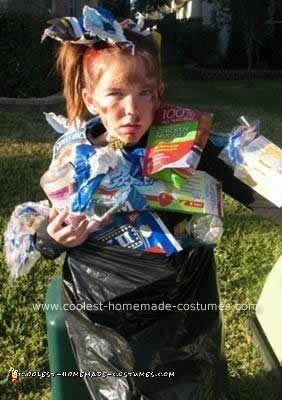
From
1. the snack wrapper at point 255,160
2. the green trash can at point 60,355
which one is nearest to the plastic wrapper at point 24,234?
the green trash can at point 60,355

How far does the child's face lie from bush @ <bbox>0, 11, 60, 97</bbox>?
7.43 meters

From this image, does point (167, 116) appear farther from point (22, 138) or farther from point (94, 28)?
point (22, 138)

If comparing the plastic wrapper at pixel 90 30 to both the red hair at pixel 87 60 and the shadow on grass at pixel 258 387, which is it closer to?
the red hair at pixel 87 60

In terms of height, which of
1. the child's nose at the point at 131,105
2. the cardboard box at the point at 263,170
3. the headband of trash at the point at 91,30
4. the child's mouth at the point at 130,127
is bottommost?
the cardboard box at the point at 263,170

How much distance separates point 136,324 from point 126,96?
24.2 inches

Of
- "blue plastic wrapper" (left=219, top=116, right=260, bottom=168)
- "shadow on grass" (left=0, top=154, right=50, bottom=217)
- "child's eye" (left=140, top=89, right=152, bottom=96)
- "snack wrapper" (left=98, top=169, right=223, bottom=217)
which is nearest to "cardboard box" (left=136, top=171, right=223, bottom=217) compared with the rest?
"snack wrapper" (left=98, top=169, right=223, bottom=217)

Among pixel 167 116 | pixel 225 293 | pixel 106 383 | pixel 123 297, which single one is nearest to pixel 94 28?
pixel 167 116

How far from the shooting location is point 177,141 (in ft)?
5.27

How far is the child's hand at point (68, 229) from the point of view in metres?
1.58

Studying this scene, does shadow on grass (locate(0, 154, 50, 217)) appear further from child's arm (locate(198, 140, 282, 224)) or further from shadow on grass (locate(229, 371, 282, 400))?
child's arm (locate(198, 140, 282, 224))

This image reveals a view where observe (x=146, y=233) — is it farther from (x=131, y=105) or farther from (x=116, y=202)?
(x=131, y=105)

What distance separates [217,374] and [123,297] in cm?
40

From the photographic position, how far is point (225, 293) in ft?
10.7

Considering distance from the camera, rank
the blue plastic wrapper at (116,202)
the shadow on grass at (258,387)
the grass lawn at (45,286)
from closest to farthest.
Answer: the blue plastic wrapper at (116,202), the shadow on grass at (258,387), the grass lawn at (45,286)
